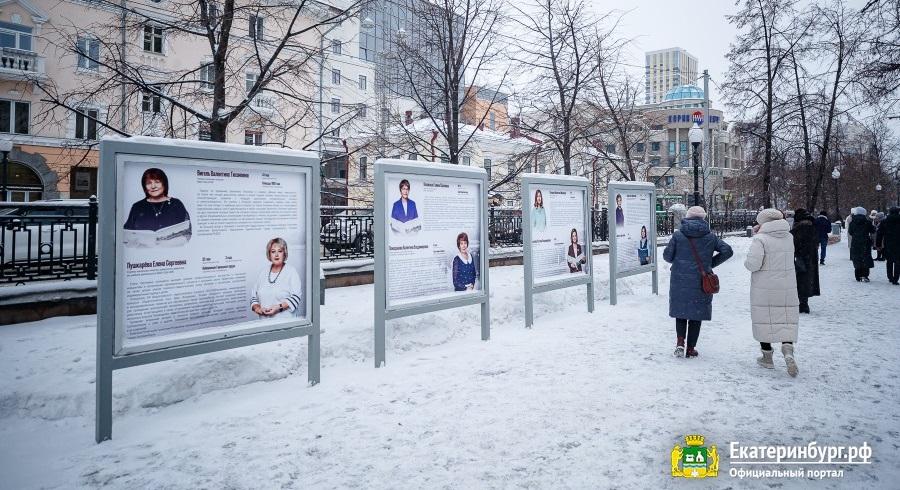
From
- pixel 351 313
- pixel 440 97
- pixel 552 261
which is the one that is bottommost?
pixel 351 313

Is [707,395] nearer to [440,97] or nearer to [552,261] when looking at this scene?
[552,261]

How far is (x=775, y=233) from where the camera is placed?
5812mm

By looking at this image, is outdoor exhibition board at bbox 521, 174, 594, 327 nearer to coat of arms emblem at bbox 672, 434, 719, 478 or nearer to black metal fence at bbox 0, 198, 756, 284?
black metal fence at bbox 0, 198, 756, 284

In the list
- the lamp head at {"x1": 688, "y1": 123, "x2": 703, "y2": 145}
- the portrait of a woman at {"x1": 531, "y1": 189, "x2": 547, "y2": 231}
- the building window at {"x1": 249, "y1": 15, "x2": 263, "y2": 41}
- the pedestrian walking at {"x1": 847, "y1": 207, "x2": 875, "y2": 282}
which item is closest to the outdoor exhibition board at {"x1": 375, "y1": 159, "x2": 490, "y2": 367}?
the portrait of a woman at {"x1": 531, "y1": 189, "x2": 547, "y2": 231}

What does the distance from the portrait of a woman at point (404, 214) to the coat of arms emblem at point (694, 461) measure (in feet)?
12.3

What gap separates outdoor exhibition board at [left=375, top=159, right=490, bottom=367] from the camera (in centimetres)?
584

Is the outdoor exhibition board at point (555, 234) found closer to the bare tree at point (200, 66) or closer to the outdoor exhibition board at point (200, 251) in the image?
the outdoor exhibition board at point (200, 251)

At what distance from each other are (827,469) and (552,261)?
5.29 meters

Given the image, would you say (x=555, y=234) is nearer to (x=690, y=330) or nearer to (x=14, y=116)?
(x=690, y=330)

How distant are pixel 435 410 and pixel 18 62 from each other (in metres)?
31.9

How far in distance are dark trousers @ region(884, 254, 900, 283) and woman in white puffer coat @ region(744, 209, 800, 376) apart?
32.7 ft

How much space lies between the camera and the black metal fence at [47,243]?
6906 mm

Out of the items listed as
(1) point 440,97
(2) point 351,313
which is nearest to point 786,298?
(2) point 351,313

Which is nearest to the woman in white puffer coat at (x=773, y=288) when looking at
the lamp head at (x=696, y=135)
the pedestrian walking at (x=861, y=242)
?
the pedestrian walking at (x=861, y=242)
